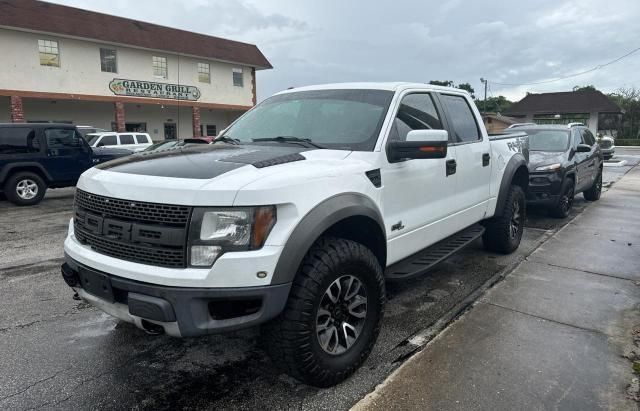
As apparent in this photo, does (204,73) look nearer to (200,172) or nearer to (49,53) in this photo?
(49,53)

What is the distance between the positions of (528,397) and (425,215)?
1535mm

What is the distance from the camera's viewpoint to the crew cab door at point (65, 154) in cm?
1018

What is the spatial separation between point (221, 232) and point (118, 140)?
1660 centimetres

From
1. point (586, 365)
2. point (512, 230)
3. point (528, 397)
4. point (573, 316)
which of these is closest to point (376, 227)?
point (528, 397)

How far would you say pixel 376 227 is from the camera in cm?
312

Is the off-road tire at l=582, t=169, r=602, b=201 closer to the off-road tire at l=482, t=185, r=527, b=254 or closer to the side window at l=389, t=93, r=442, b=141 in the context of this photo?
the off-road tire at l=482, t=185, r=527, b=254

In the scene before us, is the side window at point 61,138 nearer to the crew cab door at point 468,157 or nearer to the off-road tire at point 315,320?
the crew cab door at point 468,157

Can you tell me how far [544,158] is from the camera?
797cm

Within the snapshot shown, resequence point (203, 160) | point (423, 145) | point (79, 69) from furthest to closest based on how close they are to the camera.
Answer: point (79, 69), point (423, 145), point (203, 160)

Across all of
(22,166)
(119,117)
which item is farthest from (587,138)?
(119,117)

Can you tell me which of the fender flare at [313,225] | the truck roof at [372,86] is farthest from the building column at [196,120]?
the fender flare at [313,225]

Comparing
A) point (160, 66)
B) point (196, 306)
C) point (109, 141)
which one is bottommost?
point (196, 306)

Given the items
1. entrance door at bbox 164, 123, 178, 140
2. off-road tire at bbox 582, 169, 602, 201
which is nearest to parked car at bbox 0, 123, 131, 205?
off-road tire at bbox 582, 169, 602, 201

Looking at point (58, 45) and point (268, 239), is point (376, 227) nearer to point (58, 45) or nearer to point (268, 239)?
point (268, 239)
